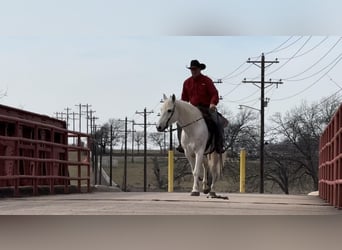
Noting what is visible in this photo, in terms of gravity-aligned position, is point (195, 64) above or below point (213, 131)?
above

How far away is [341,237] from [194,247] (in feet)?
4.47

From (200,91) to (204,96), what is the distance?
0.11 meters

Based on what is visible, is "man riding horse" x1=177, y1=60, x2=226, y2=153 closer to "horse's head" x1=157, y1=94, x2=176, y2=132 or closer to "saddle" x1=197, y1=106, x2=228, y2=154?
"saddle" x1=197, y1=106, x2=228, y2=154

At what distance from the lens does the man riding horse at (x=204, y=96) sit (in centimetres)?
961

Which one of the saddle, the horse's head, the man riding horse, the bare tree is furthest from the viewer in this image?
the bare tree

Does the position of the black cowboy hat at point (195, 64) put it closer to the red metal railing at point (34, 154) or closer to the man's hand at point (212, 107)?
the man's hand at point (212, 107)

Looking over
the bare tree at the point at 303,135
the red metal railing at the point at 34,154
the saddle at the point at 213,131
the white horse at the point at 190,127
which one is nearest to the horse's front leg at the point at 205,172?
the white horse at the point at 190,127

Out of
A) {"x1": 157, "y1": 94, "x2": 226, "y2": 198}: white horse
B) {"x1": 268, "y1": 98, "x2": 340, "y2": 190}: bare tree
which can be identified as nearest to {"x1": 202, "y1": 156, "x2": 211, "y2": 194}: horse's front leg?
{"x1": 157, "y1": 94, "x2": 226, "y2": 198}: white horse

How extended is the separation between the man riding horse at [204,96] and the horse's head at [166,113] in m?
0.53

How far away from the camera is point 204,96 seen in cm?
980

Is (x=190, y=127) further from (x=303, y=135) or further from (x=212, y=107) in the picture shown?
(x=303, y=135)

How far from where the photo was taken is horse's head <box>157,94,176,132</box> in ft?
30.5

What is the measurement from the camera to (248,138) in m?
29.0

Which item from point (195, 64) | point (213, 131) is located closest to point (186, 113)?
point (213, 131)
